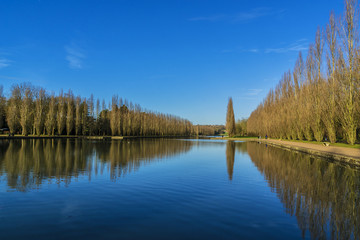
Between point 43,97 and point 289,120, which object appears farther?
point 43,97

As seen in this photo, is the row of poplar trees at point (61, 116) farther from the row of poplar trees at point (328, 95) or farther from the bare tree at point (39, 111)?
the row of poplar trees at point (328, 95)

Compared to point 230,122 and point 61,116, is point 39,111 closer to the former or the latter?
point 61,116

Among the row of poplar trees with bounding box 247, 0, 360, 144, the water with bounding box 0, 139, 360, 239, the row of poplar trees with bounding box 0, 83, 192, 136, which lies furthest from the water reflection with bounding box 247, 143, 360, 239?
the row of poplar trees with bounding box 0, 83, 192, 136

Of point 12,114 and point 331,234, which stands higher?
point 12,114

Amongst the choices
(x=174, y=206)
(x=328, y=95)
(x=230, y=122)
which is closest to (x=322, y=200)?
(x=174, y=206)

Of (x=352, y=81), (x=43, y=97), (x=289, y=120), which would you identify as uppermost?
(x=43, y=97)

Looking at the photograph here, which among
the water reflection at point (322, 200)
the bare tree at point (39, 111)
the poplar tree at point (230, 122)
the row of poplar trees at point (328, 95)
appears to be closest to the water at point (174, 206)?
the water reflection at point (322, 200)

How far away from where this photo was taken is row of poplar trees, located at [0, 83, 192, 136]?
4216 cm

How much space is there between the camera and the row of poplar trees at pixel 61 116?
42.2m

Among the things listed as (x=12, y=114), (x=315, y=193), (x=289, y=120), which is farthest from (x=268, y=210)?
(x=12, y=114)

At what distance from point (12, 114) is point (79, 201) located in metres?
41.0

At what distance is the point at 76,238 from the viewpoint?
3826 millimetres

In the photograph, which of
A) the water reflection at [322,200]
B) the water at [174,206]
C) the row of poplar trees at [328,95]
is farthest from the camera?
the row of poplar trees at [328,95]

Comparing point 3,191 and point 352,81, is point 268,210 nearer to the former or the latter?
point 3,191
